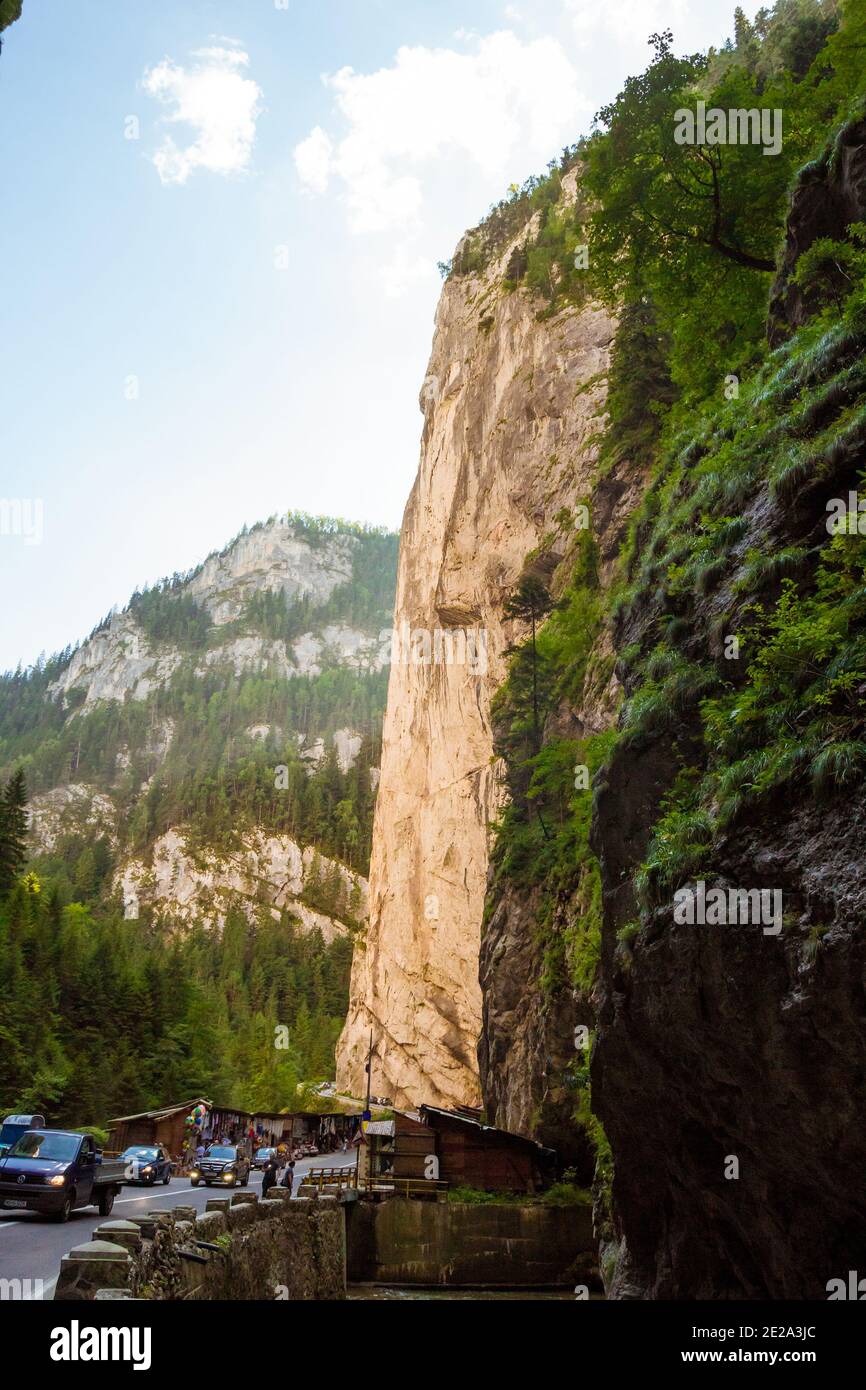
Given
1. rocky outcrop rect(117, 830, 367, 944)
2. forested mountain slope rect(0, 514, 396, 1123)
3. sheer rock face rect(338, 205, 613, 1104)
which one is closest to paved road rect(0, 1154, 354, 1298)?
forested mountain slope rect(0, 514, 396, 1123)

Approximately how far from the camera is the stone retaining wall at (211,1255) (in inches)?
321

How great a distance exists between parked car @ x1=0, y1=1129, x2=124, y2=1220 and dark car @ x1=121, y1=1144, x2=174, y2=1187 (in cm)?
1187

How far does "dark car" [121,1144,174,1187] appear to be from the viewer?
95.7 ft

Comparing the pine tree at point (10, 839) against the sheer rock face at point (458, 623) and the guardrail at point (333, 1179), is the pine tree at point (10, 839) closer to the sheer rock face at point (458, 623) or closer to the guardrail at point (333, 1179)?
the sheer rock face at point (458, 623)

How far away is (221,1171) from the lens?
3106 centimetres

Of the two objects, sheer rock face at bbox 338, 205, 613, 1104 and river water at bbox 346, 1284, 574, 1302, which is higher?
sheer rock face at bbox 338, 205, 613, 1104

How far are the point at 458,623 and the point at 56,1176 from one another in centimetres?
5102

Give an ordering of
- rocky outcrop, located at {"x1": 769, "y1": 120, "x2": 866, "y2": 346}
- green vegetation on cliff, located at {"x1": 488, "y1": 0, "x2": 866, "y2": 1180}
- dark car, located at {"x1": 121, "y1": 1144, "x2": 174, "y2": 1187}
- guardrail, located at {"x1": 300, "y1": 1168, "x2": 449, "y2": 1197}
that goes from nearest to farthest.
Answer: green vegetation on cliff, located at {"x1": 488, "y1": 0, "x2": 866, "y2": 1180} < rocky outcrop, located at {"x1": 769, "y1": 120, "x2": 866, "y2": 346} < dark car, located at {"x1": 121, "y1": 1144, "x2": 174, "y2": 1187} < guardrail, located at {"x1": 300, "y1": 1168, "x2": 449, "y2": 1197}

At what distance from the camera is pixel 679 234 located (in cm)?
2209

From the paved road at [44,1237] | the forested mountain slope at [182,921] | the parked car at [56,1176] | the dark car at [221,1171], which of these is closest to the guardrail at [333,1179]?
the dark car at [221,1171]

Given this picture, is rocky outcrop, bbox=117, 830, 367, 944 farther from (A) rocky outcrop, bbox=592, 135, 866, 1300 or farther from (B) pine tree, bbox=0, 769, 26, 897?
(A) rocky outcrop, bbox=592, 135, 866, 1300
